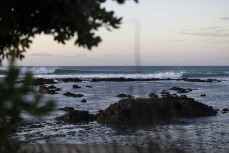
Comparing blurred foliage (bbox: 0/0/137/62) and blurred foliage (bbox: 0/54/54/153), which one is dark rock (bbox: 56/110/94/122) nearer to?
blurred foliage (bbox: 0/0/137/62)

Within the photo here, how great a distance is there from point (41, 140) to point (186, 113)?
7.96m

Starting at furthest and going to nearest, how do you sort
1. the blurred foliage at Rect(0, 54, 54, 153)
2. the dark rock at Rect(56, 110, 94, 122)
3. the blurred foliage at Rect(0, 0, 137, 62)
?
the dark rock at Rect(56, 110, 94, 122) → the blurred foliage at Rect(0, 0, 137, 62) → the blurred foliage at Rect(0, 54, 54, 153)

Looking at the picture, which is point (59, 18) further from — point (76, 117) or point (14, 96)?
point (76, 117)

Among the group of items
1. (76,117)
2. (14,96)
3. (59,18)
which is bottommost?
(76,117)

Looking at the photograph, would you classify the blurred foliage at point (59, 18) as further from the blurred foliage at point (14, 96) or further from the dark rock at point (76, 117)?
the dark rock at point (76, 117)

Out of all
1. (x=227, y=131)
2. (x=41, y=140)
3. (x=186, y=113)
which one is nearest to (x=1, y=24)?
(x=41, y=140)

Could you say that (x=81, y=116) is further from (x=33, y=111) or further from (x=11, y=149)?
(x=33, y=111)

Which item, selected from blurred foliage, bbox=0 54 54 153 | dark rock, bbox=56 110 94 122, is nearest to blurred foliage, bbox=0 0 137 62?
blurred foliage, bbox=0 54 54 153

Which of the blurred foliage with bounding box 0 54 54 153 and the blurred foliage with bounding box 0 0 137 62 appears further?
the blurred foliage with bounding box 0 0 137 62

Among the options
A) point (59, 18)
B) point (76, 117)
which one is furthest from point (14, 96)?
point (76, 117)

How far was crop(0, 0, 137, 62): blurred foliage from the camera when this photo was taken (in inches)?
99.1

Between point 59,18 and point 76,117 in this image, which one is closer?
point 59,18

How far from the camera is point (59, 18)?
2.55 metres

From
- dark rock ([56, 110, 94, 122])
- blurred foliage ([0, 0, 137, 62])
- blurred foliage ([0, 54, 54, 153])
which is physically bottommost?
dark rock ([56, 110, 94, 122])
